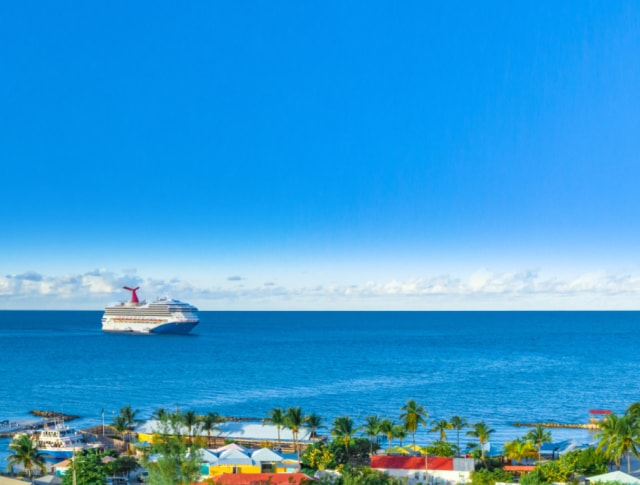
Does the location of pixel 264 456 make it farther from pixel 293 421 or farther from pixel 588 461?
pixel 588 461

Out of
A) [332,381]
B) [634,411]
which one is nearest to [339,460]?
[634,411]

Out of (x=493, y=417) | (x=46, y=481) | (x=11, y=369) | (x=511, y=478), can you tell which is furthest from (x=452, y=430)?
(x=11, y=369)

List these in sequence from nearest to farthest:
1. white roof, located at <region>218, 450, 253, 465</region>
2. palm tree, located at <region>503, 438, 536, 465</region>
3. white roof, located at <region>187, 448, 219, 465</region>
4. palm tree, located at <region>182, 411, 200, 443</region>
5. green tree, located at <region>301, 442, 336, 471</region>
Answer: green tree, located at <region>301, 442, 336, 471</region> → white roof, located at <region>187, 448, 219, 465</region> → palm tree, located at <region>503, 438, 536, 465</region> → white roof, located at <region>218, 450, 253, 465</region> → palm tree, located at <region>182, 411, 200, 443</region>

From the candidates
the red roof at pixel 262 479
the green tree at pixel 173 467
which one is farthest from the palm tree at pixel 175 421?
the red roof at pixel 262 479

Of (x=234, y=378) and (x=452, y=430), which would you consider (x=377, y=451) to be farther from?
(x=234, y=378)

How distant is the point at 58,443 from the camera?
62.7m

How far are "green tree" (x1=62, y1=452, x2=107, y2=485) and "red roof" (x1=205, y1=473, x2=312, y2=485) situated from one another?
7.68 m

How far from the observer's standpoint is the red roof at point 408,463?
4884 cm

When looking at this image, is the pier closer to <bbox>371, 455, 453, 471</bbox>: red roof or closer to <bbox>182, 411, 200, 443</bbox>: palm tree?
<bbox>371, 455, 453, 471</bbox>: red roof

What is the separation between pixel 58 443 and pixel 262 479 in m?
27.1

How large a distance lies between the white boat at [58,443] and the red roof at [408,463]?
2603 cm

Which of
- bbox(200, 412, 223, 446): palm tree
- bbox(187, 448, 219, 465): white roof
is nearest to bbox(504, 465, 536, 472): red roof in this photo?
bbox(187, 448, 219, 465): white roof

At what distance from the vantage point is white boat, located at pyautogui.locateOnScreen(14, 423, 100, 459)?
61.5 metres

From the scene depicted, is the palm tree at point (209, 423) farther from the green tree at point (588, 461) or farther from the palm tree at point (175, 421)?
the green tree at point (588, 461)
